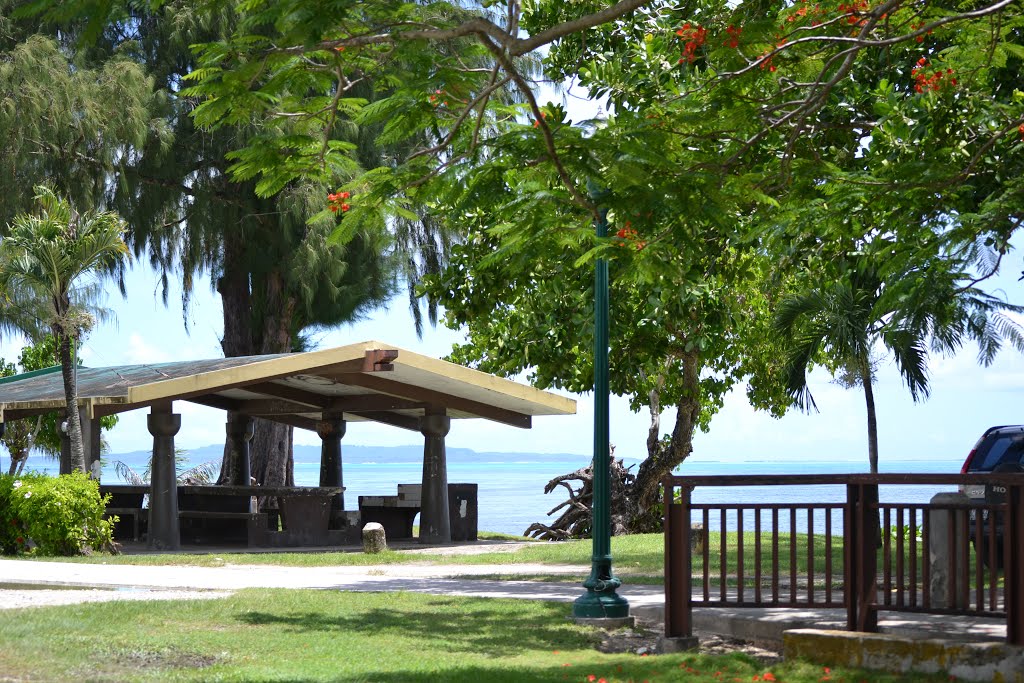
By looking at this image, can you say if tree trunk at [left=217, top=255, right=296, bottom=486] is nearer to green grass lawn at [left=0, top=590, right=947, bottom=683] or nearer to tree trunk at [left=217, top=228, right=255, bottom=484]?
tree trunk at [left=217, top=228, right=255, bottom=484]

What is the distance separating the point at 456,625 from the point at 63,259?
440 inches

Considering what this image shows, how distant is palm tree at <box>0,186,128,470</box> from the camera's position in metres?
19.0

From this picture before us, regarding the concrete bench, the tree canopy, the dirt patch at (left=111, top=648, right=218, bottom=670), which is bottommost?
the dirt patch at (left=111, top=648, right=218, bottom=670)

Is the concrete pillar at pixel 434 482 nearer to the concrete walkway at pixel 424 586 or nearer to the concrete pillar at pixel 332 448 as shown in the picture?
the concrete pillar at pixel 332 448

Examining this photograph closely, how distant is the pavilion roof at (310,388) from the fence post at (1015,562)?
11.6m

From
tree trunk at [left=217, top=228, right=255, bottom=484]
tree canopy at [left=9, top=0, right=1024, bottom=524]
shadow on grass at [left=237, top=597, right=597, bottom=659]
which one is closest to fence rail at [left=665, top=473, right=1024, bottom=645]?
shadow on grass at [left=237, top=597, right=597, bottom=659]

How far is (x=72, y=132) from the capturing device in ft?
85.0

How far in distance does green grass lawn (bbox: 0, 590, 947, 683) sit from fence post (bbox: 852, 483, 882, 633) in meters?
0.51

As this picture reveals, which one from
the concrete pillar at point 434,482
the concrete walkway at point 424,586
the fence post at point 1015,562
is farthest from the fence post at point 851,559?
the concrete pillar at point 434,482

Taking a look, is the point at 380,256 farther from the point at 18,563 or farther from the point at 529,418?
the point at 18,563

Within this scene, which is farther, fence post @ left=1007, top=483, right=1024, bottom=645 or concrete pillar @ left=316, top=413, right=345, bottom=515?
concrete pillar @ left=316, top=413, right=345, bottom=515

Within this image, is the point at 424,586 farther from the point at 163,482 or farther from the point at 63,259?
the point at 63,259

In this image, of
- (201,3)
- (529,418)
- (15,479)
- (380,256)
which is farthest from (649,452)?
(201,3)

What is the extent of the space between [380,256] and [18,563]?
1415cm
